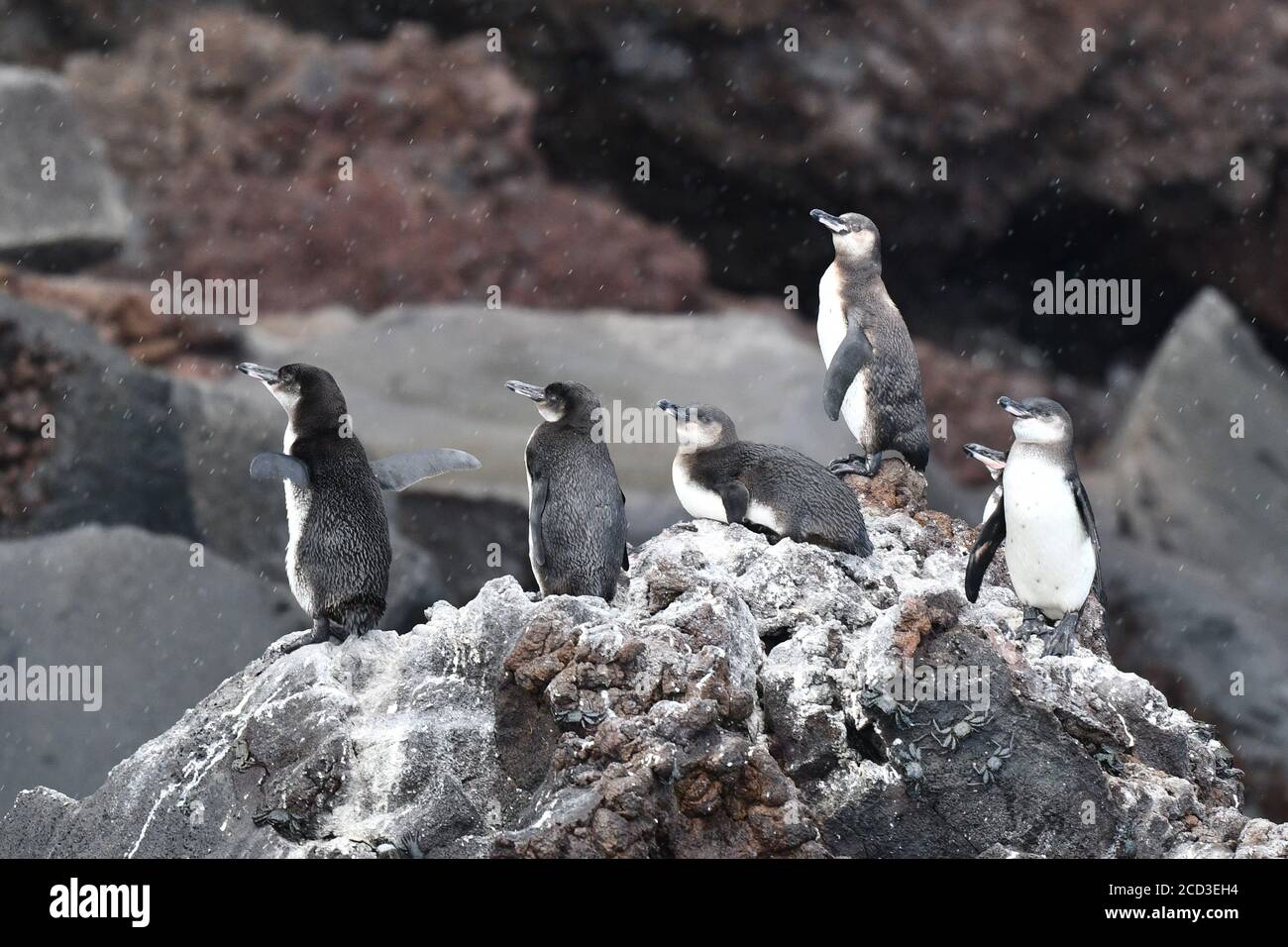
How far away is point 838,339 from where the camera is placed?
530 cm

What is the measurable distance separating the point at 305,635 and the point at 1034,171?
8028 millimetres

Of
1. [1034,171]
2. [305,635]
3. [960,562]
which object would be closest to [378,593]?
[305,635]

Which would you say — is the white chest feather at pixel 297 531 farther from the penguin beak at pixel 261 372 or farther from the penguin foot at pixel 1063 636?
the penguin foot at pixel 1063 636

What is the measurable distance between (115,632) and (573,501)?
3.99 m

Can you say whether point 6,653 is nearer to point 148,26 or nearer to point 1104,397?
point 148,26

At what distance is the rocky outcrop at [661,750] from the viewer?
3490mm

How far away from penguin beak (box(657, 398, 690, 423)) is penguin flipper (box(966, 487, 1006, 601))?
940mm

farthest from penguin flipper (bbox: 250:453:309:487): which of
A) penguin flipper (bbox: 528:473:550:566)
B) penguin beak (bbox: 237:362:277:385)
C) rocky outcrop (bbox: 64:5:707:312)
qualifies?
rocky outcrop (bbox: 64:5:707:312)

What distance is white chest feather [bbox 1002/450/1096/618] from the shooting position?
4.41 m

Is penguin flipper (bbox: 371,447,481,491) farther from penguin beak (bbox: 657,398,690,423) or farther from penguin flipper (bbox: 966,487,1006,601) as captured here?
penguin flipper (bbox: 966,487,1006,601)

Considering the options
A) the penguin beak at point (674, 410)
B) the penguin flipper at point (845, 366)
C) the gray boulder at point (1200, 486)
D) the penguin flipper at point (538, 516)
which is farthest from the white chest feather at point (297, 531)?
the gray boulder at point (1200, 486)

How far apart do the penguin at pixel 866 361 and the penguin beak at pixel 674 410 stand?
0.52 m

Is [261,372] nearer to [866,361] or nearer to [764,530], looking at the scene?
[764,530]

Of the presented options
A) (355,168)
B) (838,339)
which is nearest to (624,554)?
(838,339)
